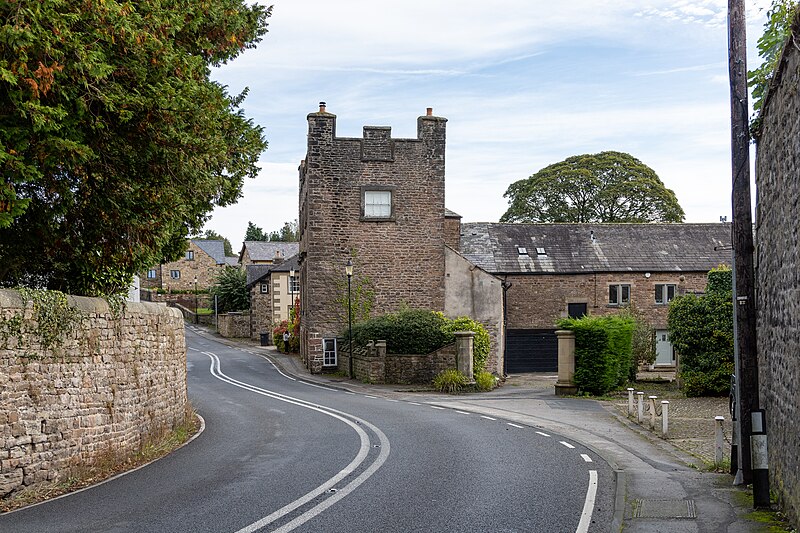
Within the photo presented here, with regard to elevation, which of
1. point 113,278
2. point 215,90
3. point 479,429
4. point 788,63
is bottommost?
point 479,429

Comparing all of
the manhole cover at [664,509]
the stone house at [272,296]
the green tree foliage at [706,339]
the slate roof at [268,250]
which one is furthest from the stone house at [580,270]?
the slate roof at [268,250]

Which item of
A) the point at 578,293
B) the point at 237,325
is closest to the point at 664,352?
the point at 578,293

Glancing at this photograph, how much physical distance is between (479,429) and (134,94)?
399 inches

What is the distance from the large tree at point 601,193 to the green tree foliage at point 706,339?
34.9 metres

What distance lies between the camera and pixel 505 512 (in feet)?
29.6

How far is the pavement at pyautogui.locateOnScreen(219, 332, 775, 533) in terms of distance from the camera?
8734mm

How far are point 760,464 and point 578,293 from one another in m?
32.1

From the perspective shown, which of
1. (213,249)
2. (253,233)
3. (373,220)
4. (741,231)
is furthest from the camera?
(253,233)

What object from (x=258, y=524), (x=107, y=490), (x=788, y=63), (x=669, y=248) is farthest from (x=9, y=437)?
(x=669, y=248)

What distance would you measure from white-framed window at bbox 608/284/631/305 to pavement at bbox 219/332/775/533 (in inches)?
558

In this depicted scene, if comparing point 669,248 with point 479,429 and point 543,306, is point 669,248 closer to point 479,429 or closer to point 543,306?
point 543,306

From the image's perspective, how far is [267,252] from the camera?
82.7m

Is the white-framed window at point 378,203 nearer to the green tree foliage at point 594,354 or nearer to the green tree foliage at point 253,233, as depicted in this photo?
the green tree foliage at point 594,354

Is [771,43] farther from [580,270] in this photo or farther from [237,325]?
[237,325]
